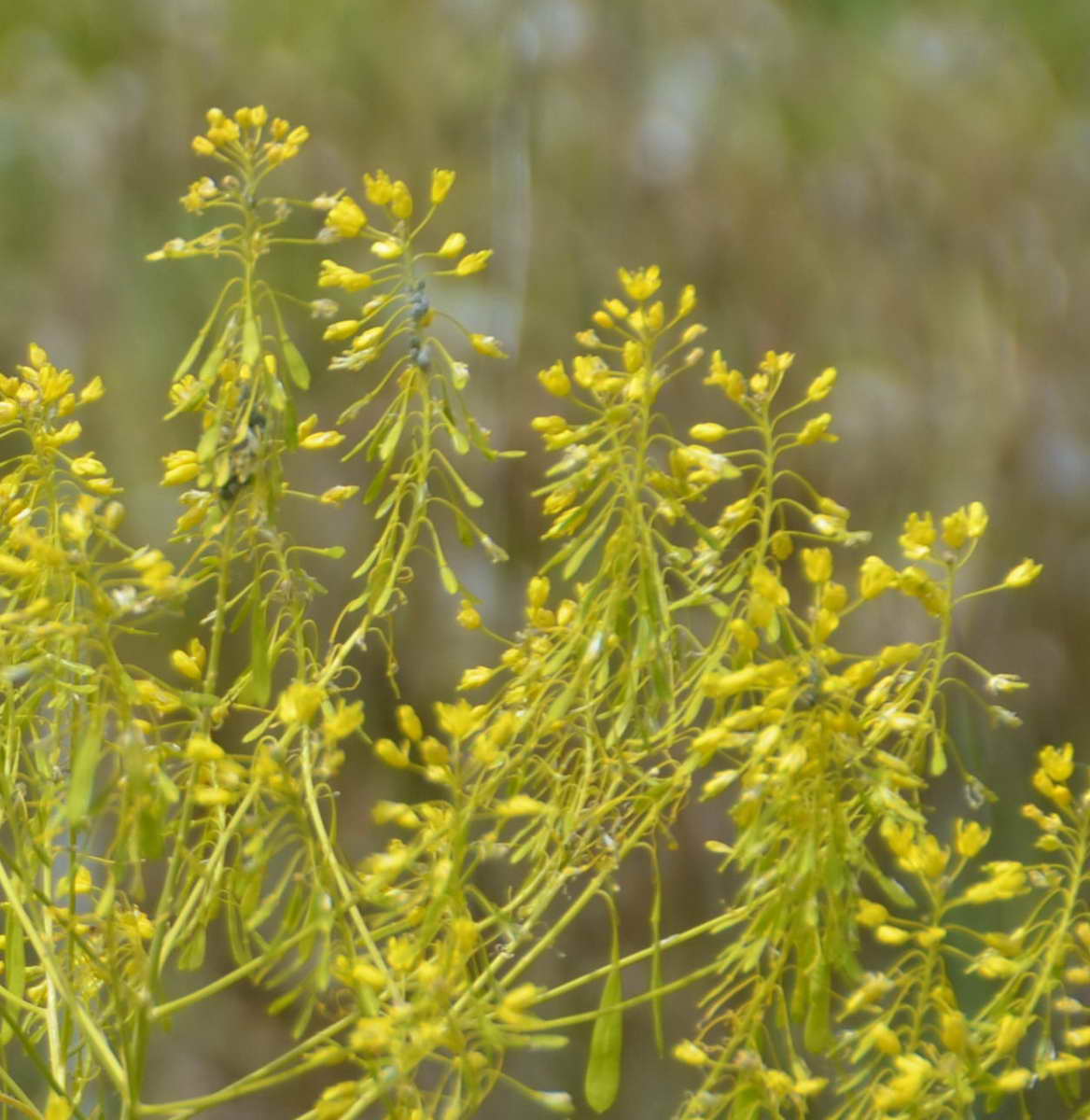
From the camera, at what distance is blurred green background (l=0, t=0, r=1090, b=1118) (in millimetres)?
848

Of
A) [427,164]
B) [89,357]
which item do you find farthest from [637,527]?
[89,357]

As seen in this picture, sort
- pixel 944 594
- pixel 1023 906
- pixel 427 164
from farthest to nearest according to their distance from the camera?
pixel 427 164
pixel 1023 906
pixel 944 594

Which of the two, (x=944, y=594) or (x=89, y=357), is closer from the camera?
(x=944, y=594)

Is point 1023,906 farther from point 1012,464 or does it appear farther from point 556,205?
point 556,205

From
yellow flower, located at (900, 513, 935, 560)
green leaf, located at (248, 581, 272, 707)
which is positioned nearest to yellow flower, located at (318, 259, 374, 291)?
green leaf, located at (248, 581, 272, 707)

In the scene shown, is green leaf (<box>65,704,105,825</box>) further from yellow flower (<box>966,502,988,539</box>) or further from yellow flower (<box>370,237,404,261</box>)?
yellow flower (<box>966,502,988,539</box>)

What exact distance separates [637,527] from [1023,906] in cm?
47

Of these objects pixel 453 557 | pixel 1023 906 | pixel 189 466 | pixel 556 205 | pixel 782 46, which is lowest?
pixel 1023 906

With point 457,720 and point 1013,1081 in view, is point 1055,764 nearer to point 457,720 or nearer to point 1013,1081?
point 1013,1081

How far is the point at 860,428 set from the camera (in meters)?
0.87

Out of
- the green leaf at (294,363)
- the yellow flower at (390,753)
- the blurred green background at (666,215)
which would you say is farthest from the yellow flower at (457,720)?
the blurred green background at (666,215)

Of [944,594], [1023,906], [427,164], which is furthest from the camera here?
[427,164]

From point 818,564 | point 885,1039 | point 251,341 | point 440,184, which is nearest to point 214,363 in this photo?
point 251,341

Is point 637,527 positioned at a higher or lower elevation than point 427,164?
lower
